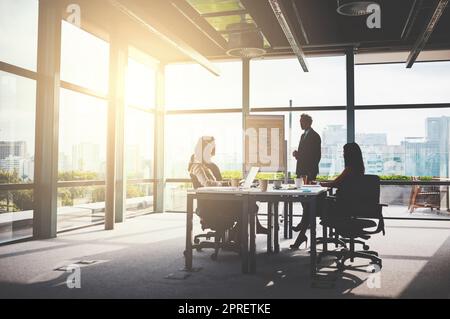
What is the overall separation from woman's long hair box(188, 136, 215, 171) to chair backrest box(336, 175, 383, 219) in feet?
6.23

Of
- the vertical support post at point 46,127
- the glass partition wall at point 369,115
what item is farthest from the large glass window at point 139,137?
the vertical support post at point 46,127

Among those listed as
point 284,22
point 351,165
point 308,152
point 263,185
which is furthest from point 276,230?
point 284,22

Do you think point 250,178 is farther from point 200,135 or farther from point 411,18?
point 200,135

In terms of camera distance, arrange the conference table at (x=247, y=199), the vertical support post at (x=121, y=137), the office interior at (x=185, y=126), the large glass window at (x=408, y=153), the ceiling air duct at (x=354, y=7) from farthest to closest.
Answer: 1. the large glass window at (x=408, y=153)
2. the vertical support post at (x=121, y=137)
3. the ceiling air duct at (x=354, y=7)
4. the office interior at (x=185, y=126)
5. the conference table at (x=247, y=199)

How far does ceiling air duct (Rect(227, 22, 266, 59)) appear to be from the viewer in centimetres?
745

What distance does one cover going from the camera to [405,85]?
949 cm

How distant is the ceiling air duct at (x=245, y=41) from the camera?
7.45 meters

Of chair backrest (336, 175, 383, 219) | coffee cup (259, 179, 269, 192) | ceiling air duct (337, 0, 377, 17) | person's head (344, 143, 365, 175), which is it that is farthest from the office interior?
person's head (344, 143, 365, 175)

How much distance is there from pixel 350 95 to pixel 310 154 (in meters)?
3.95

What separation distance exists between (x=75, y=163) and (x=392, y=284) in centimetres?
547

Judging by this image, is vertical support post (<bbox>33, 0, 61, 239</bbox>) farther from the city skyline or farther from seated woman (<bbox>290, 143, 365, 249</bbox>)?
seated woman (<bbox>290, 143, 365, 249</bbox>)

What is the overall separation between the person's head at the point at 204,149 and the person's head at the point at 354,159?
1800 millimetres

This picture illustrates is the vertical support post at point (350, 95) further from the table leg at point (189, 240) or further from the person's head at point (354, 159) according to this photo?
the table leg at point (189, 240)

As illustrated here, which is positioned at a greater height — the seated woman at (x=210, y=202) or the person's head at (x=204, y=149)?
the person's head at (x=204, y=149)
